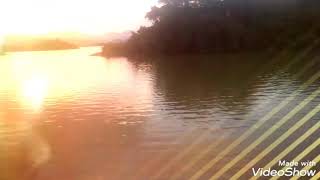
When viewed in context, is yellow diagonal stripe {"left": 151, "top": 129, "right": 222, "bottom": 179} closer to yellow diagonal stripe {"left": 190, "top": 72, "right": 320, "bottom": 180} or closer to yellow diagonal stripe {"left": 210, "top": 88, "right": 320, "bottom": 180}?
yellow diagonal stripe {"left": 190, "top": 72, "right": 320, "bottom": 180}

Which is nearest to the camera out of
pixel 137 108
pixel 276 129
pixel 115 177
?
pixel 115 177

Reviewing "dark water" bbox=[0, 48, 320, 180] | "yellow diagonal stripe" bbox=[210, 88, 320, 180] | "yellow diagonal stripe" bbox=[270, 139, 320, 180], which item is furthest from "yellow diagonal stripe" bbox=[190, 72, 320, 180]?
"yellow diagonal stripe" bbox=[270, 139, 320, 180]

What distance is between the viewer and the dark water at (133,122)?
45.9ft

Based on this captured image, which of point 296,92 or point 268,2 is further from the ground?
point 268,2

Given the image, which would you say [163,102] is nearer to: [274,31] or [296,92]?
[296,92]

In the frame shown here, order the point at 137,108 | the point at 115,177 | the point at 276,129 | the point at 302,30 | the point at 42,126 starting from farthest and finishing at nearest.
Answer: the point at 302,30, the point at 137,108, the point at 42,126, the point at 276,129, the point at 115,177

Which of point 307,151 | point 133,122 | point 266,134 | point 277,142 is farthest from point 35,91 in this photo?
point 307,151

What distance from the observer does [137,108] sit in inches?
922

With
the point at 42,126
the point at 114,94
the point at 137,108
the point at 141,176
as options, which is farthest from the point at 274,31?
the point at 141,176

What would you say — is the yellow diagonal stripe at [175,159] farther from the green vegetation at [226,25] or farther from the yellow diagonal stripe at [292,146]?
the green vegetation at [226,25]

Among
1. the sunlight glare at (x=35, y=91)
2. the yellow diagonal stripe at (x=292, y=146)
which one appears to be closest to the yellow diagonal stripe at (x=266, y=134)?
the yellow diagonal stripe at (x=292, y=146)

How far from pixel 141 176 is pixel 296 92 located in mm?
14280

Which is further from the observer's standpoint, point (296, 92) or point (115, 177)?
point (296, 92)

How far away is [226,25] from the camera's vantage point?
213ft
